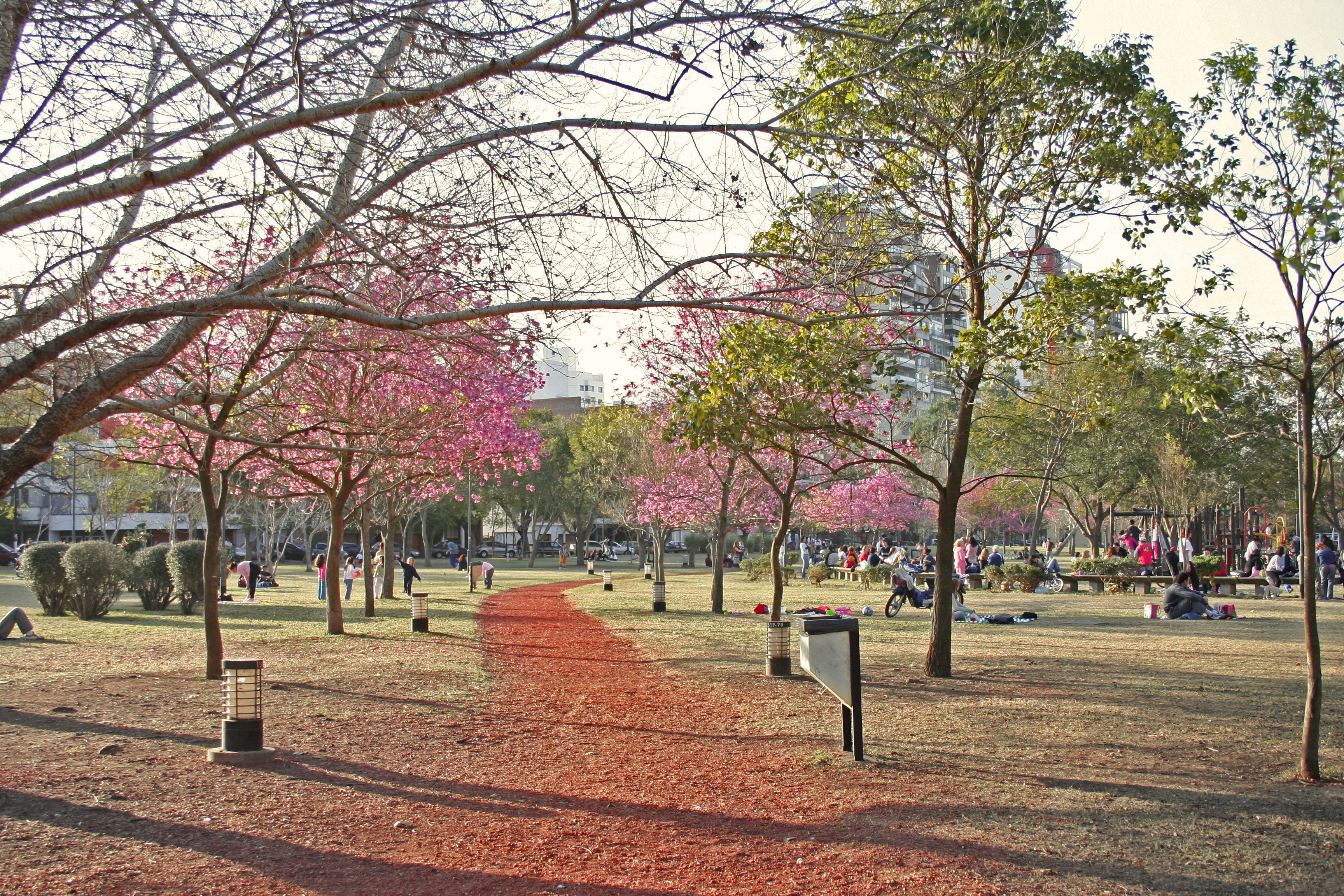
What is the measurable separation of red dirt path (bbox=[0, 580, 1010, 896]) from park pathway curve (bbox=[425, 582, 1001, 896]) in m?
0.02

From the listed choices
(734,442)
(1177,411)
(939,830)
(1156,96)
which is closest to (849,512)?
(1177,411)

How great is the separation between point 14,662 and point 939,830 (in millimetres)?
11861

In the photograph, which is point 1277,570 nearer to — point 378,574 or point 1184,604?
point 1184,604

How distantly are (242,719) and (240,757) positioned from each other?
26 cm

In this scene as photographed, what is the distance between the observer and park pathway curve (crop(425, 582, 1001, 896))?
4965 millimetres

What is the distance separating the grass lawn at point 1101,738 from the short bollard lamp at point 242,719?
13.4 ft

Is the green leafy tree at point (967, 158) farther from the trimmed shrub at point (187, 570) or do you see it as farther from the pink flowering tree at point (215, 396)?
the trimmed shrub at point (187, 570)

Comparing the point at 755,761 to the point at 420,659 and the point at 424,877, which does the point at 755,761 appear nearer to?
the point at 424,877

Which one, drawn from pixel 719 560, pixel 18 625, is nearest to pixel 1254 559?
pixel 719 560

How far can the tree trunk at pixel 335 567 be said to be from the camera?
1669 cm

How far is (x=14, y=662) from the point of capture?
496 inches

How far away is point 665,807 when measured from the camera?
634 centimetres

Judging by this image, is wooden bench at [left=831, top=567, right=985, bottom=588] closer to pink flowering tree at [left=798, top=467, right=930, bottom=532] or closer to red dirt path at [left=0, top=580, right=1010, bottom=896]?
pink flowering tree at [left=798, top=467, right=930, bottom=532]

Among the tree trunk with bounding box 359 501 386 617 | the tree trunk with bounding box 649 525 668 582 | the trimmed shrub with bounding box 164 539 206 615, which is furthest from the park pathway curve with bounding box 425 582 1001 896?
the tree trunk with bounding box 649 525 668 582
